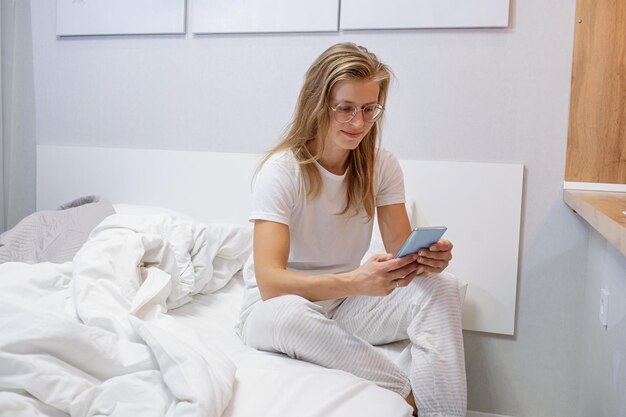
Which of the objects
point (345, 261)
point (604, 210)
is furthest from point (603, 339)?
point (345, 261)

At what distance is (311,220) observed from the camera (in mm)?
1647

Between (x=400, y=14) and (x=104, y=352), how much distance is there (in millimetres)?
1626

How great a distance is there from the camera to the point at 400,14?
7.49ft

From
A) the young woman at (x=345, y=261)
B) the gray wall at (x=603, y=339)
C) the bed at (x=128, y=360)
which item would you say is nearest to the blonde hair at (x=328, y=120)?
the young woman at (x=345, y=261)

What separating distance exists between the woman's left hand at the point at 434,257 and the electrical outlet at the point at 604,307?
1.92 feet

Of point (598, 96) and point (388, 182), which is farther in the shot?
point (598, 96)

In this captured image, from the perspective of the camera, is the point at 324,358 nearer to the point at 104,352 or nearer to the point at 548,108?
the point at 104,352

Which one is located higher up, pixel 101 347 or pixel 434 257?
pixel 434 257

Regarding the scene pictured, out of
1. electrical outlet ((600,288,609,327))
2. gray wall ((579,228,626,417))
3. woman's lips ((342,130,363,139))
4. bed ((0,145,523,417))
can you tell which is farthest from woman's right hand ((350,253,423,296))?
electrical outlet ((600,288,609,327))

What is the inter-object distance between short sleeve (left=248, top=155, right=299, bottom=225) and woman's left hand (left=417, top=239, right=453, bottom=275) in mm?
336

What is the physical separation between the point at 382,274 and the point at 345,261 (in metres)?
0.30

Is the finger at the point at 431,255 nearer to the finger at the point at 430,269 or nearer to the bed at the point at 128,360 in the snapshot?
the finger at the point at 430,269

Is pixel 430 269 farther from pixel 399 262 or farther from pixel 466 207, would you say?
pixel 466 207

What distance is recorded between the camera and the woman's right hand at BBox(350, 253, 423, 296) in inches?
55.0
